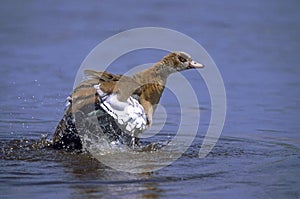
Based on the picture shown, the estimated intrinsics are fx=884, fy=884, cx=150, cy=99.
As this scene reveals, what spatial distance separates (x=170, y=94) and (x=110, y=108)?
10.5 ft

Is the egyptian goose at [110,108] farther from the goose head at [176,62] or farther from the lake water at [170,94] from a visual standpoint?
the goose head at [176,62]

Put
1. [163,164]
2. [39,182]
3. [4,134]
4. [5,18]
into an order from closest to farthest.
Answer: [39,182] → [163,164] → [4,134] → [5,18]

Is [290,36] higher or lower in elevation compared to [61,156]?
higher

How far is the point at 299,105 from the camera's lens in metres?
11.4

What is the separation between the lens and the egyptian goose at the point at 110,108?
8.73 meters

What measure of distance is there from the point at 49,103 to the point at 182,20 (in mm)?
5596

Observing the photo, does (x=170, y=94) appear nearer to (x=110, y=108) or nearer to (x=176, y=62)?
(x=176, y=62)

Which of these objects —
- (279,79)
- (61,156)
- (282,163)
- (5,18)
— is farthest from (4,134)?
(5,18)

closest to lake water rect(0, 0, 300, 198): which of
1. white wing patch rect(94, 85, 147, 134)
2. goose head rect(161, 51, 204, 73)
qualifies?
white wing patch rect(94, 85, 147, 134)

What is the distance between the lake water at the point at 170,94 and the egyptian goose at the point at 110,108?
10.7 inches

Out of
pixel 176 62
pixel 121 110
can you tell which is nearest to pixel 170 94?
pixel 176 62

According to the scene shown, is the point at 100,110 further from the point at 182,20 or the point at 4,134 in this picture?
the point at 182,20

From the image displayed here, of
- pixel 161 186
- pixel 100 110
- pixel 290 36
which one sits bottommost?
→ pixel 161 186

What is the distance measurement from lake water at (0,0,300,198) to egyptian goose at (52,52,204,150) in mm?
272
